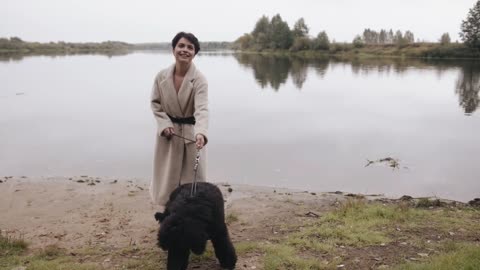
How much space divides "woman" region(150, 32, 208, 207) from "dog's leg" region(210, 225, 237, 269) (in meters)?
0.76

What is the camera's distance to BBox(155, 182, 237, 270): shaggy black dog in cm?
394

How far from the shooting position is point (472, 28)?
261 ft

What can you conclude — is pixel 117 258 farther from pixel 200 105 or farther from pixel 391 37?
pixel 391 37

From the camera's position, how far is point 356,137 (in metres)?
15.5

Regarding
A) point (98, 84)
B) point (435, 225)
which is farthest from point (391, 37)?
point (435, 225)

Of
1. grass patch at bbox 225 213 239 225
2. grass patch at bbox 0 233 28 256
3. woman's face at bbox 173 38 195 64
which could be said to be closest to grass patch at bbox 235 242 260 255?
grass patch at bbox 225 213 239 225

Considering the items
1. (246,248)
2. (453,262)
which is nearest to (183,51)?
(246,248)

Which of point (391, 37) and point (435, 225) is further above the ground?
point (391, 37)

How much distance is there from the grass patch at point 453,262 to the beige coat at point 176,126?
2.58 metres

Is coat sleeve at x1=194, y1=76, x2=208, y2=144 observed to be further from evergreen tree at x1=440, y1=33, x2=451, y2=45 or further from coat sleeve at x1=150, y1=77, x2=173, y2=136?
evergreen tree at x1=440, y1=33, x2=451, y2=45

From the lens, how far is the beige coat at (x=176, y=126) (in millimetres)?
4863

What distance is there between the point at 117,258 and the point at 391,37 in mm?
125022

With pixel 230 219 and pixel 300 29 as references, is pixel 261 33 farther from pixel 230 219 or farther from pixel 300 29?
pixel 230 219

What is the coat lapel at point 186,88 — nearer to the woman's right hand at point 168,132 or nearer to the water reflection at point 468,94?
the woman's right hand at point 168,132
